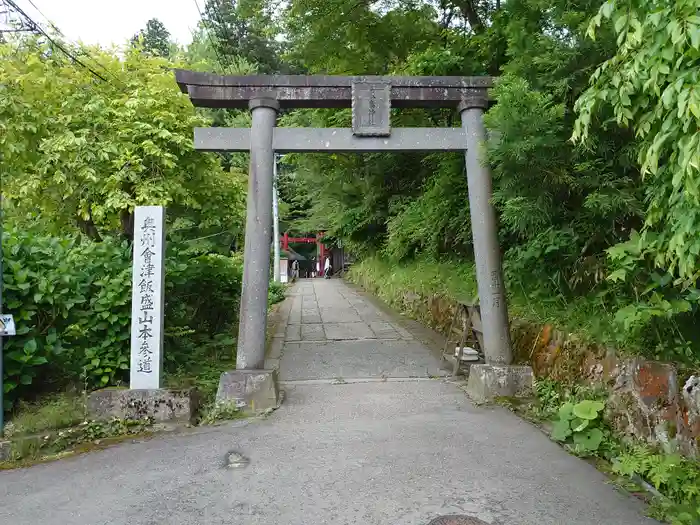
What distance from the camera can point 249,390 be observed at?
525 centimetres

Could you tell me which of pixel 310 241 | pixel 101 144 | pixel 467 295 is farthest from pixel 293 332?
pixel 310 241

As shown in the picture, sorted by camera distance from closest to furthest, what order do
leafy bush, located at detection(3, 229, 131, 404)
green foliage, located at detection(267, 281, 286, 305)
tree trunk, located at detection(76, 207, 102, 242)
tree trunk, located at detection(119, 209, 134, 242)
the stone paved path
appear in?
the stone paved path, leafy bush, located at detection(3, 229, 131, 404), tree trunk, located at detection(119, 209, 134, 242), tree trunk, located at detection(76, 207, 102, 242), green foliage, located at detection(267, 281, 286, 305)

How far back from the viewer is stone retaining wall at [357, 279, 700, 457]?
3305 mm

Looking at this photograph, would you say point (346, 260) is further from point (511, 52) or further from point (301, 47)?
point (511, 52)

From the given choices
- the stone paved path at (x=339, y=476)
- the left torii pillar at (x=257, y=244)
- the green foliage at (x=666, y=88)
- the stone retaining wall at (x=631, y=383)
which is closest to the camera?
the green foliage at (x=666, y=88)

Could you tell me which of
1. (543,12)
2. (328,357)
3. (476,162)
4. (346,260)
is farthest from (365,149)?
(346,260)

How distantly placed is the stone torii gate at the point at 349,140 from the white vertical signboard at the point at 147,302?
968 mm

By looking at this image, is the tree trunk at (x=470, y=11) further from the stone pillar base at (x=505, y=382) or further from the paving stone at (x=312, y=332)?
the stone pillar base at (x=505, y=382)

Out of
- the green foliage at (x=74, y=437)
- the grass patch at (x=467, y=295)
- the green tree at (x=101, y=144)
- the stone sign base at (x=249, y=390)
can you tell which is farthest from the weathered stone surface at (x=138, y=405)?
the green tree at (x=101, y=144)

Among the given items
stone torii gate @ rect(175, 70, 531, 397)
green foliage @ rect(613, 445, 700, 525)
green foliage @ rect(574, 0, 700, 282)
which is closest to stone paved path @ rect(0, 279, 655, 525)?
green foliage @ rect(613, 445, 700, 525)

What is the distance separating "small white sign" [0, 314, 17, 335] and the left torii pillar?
7.00ft

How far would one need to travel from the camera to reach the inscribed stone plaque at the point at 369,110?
5766 millimetres

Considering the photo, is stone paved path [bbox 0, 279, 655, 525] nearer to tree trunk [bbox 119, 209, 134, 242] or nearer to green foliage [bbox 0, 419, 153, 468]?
green foliage [bbox 0, 419, 153, 468]

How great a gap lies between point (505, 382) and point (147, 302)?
151 inches
